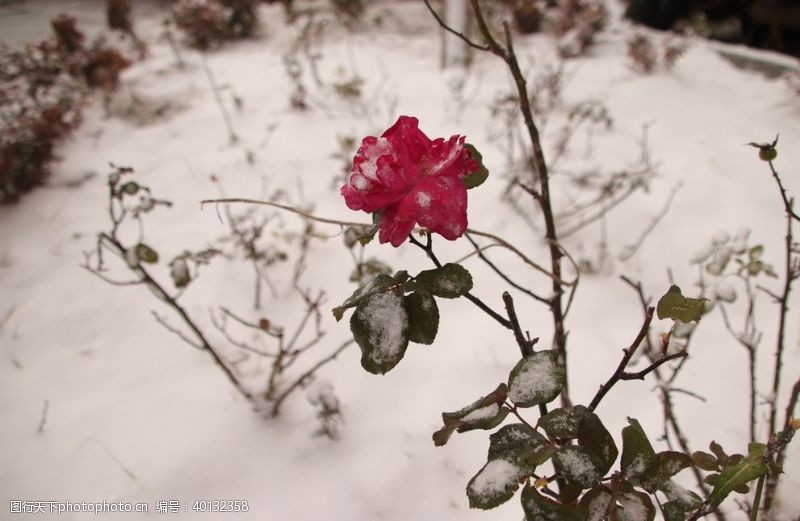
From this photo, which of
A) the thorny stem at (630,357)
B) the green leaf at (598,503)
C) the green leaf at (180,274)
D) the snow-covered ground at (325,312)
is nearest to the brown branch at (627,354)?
the thorny stem at (630,357)

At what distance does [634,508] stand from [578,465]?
91 mm

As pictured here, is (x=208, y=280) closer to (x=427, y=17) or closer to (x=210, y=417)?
(x=210, y=417)

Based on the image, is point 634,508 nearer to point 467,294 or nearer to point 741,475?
point 741,475

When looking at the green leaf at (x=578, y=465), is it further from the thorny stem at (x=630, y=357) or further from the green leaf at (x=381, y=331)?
the green leaf at (x=381, y=331)

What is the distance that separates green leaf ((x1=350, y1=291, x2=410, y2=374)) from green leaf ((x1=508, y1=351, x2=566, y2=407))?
0.47ft

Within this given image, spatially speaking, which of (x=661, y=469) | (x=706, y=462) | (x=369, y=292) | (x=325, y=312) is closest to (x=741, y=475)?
(x=661, y=469)

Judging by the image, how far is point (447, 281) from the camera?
559mm

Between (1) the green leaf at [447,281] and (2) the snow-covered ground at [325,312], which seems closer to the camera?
(1) the green leaf at [447,281]

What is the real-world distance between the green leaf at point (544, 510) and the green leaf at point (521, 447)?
27 millimetres

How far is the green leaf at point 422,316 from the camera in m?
0.56

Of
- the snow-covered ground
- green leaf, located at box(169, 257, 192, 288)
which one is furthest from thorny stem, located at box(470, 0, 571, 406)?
green leaf, located at box(169, 257, 192, 288)

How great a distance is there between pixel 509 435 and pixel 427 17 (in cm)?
556

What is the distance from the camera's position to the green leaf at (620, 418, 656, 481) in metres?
0.57

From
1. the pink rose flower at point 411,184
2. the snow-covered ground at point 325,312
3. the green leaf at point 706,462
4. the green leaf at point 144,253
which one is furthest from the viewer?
the snow-covered ground at point 325,312
